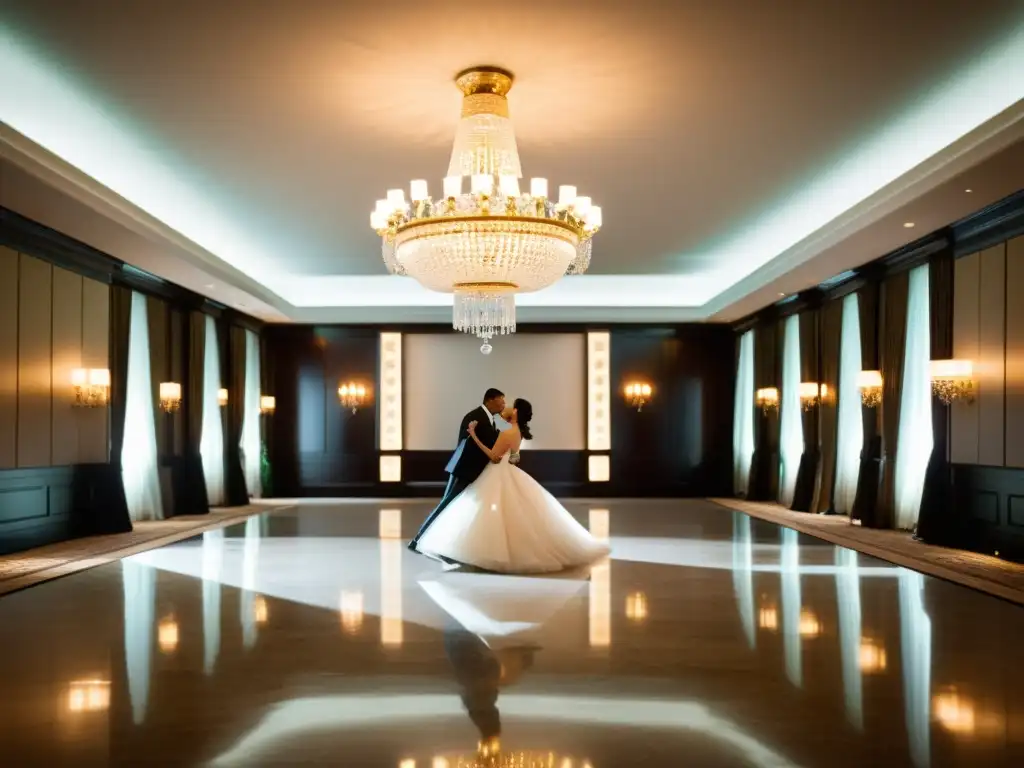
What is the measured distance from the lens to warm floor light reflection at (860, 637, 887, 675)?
12.7 feet

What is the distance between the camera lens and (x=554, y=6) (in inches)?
182

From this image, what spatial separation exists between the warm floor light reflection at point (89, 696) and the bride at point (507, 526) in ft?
10.9

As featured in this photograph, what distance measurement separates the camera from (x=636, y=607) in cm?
531

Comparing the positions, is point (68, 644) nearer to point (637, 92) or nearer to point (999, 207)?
point (637, 92)

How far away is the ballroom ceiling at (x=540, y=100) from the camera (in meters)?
4.78

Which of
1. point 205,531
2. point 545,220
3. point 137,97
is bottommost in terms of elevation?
point 205,531

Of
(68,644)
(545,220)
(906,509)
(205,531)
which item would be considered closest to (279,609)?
(68,644)

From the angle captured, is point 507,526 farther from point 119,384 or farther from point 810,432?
point 810,432

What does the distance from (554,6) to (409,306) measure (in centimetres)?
1011

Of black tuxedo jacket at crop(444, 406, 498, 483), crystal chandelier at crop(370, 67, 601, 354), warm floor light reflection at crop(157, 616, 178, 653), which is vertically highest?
crystal chandelier at crop(370, 67, 601, 354)

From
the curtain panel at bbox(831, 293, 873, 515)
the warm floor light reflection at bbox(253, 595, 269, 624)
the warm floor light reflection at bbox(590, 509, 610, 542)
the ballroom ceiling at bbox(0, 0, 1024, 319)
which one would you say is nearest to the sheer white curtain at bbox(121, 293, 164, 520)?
the ballroom ceiling at bbox(0, 0, 1024, 319)

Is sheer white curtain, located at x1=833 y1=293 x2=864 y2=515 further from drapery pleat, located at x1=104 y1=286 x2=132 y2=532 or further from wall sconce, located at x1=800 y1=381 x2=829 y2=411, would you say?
drapery pleat, located at x1=104 y1=286 x2=132 y2=532

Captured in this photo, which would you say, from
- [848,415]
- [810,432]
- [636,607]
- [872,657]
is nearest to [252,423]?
[810,432]

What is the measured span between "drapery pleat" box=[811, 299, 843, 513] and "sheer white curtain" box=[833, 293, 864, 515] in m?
0.07
